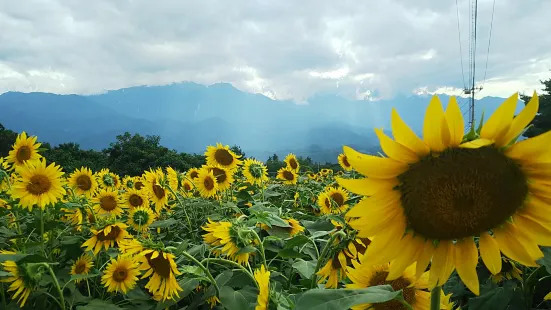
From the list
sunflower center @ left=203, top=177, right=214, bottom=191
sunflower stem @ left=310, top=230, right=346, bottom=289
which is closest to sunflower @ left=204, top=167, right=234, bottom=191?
sunflower center @ left=203, top=177, right=214, bottom=191

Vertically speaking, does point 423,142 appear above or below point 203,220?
above

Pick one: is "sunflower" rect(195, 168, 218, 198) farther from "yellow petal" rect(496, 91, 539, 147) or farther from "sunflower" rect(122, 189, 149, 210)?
"yellow petal" rect(496, 91, 539, 147)

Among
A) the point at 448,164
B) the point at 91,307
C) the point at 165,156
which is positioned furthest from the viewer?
the point at 165,156

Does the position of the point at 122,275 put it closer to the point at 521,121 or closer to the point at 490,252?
the point at 490,252

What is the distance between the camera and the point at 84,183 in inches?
158

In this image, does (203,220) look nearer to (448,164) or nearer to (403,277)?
(403,277)

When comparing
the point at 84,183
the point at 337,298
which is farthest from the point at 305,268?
the point at 84,183

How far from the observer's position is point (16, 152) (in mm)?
3410

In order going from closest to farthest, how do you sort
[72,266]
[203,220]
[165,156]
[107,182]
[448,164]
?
[448,164] < [72,266] < [203,220] < [107,182] < [165,156]

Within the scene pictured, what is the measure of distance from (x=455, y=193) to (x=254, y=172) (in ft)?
11.4

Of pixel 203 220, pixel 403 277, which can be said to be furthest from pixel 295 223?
pixel 403 277

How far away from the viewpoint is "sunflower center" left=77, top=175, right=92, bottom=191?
4008 mm

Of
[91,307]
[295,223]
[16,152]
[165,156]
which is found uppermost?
[16,152]

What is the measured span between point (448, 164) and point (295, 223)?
5.45 feet
